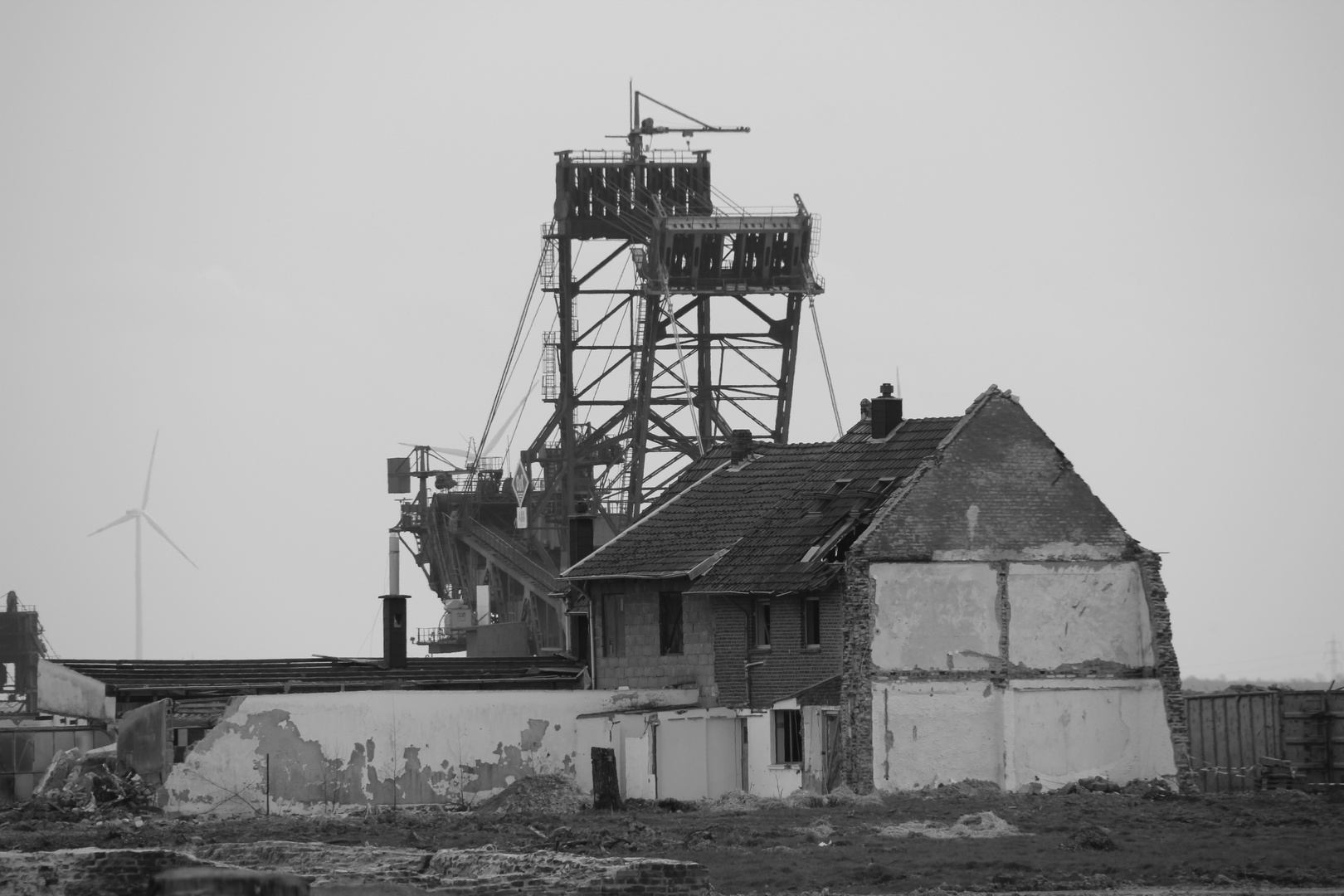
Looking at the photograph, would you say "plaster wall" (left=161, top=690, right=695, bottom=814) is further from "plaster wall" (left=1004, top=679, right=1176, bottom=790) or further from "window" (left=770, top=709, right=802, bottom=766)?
"plaster wall" (left=1004, top=679, right=1176, bottom=790)

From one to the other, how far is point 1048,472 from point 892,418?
494 cm

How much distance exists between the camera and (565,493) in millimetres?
86938

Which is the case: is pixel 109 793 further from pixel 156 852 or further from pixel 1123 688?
pixel 1123 688

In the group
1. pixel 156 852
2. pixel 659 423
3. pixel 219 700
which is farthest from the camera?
pixel 659 423

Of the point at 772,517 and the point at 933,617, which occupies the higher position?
the point at 772,517

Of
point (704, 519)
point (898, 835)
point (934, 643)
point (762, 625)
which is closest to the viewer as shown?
point (898, 835)

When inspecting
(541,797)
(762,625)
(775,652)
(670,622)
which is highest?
(670,622)

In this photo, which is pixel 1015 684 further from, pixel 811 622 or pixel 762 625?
pixel 762 625

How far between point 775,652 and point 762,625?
831 mm

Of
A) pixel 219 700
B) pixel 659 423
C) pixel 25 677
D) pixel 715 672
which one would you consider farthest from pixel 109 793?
pixel 25 677

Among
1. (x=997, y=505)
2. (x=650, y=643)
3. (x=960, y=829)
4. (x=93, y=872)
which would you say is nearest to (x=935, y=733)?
(x=997, y=505)

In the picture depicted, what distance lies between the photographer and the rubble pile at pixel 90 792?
38.1m

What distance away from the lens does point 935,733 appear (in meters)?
41.5

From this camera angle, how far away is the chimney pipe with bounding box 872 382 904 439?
4747cm
